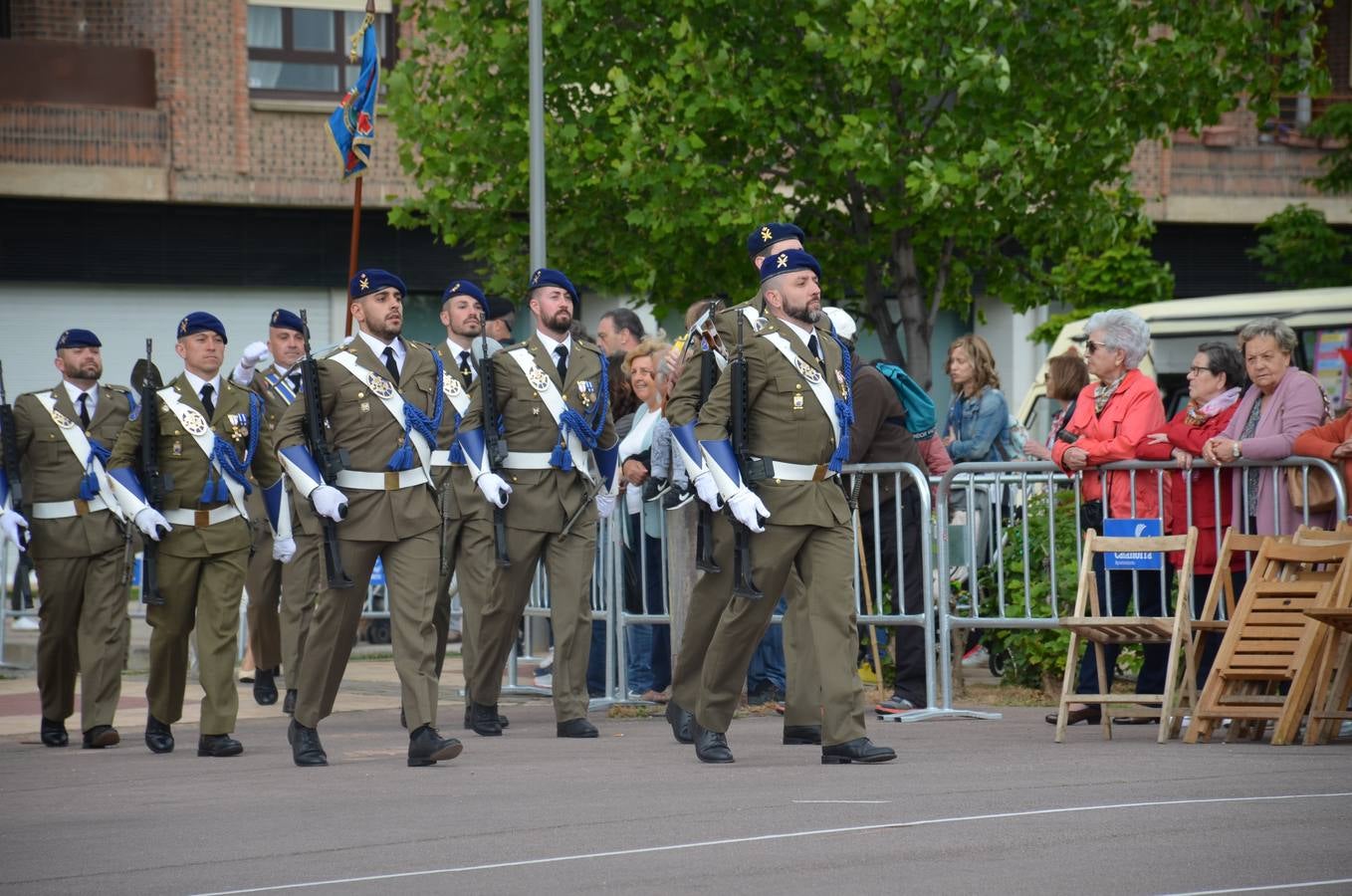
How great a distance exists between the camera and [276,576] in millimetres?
14016

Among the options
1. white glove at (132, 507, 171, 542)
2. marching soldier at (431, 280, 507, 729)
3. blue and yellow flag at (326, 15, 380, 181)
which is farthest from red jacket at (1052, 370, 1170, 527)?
blue and yellow flag at (326, 15, 380, 181)

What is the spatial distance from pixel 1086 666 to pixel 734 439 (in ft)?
8.92

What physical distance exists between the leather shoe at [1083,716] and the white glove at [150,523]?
172 inches

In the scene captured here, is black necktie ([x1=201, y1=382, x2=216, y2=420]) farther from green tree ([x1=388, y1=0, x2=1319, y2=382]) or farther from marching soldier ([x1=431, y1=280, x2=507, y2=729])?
green tree ([x1=388, y1=0, x2=1319, y2=382])

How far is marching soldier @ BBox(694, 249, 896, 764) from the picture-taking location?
9406mm

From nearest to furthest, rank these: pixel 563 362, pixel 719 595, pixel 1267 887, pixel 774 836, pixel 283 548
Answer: pixel 1267 887 < pixel 774 836 < pixel 719 595 < pixel 563 362 < pixel 283 548

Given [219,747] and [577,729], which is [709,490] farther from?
[219,747]

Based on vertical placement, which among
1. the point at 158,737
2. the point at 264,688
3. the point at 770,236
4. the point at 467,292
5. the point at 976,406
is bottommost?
the point at 264,688

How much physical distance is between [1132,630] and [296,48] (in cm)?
1990

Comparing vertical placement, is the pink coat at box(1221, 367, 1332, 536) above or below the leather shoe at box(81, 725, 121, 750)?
above

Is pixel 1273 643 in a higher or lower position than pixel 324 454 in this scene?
lower

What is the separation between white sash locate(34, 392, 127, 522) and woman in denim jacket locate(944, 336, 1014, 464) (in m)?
5.23

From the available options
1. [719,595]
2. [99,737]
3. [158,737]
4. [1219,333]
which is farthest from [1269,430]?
[1219,333]

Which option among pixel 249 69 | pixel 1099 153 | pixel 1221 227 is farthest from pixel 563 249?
pixel 1221 227
